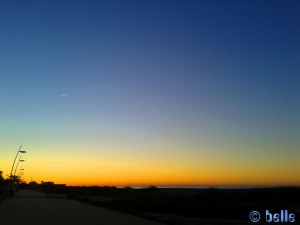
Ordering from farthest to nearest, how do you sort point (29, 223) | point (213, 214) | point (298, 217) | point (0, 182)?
point (0, 182)
point (213, 214)
point (298, 217)
point (29, 223)

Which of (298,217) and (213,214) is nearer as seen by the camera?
(298,217)

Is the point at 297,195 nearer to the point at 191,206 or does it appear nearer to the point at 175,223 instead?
the point at 191,206

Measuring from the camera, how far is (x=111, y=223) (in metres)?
25.2

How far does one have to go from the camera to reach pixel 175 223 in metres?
26.2

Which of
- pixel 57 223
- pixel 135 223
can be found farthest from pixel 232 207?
pixel 57 223

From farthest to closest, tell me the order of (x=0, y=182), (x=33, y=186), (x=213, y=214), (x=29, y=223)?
1. (x=33, y=186)
2. (x=0, y=182)
3. (x=213, y=214)
4. (x=29, y=223)

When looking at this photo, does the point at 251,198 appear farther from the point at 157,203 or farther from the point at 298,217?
the point at 298,217

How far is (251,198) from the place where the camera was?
2258 inches

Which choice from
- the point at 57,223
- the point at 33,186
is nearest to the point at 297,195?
the point at 57,223

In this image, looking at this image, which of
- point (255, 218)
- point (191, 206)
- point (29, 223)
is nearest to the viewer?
point (29, 223)

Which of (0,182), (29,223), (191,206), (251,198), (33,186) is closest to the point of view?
(29,223)

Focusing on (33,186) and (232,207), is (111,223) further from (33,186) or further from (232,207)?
(33,186)

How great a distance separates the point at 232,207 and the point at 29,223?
1913 centimetres

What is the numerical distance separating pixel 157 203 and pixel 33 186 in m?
161
